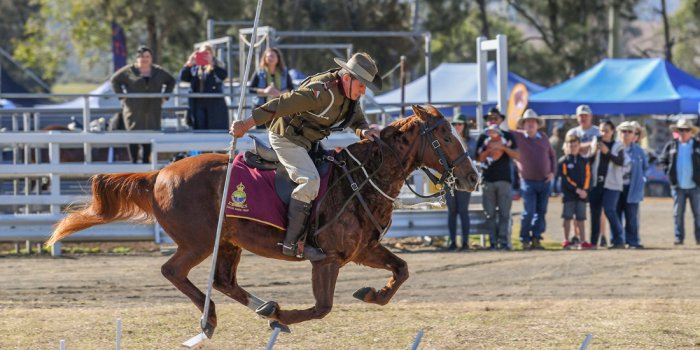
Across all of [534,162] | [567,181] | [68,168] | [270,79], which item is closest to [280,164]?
[270,79]

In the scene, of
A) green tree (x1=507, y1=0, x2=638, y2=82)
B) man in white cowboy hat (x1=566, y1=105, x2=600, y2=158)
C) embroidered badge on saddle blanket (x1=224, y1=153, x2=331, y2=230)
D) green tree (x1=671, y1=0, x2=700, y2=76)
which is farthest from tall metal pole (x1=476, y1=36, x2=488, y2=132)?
green tree (x1=671, y1=0, x2=700, y2=76)

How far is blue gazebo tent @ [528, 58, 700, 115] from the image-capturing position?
2850cm

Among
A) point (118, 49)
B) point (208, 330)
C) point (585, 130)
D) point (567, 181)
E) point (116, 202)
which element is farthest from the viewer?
point (118, 49)

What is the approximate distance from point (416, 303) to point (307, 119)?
12.7 ft

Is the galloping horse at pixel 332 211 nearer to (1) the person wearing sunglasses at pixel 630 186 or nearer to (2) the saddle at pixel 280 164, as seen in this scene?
(2) the saddle at pixel 280 164

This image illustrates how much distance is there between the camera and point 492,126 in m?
18.2

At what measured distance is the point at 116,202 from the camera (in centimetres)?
1051

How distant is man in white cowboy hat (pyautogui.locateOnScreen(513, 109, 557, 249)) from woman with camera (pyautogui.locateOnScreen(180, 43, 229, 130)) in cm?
450

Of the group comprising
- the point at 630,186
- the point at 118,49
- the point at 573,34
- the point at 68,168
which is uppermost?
the point at 573,34

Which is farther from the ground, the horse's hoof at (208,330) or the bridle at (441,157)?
the bridle at (441,157)

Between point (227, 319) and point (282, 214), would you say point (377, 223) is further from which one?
point (227, 319)

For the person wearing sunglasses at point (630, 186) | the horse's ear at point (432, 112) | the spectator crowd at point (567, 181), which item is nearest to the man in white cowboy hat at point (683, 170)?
the spectator crowd at point (567, 181)

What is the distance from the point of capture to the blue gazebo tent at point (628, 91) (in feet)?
93.5

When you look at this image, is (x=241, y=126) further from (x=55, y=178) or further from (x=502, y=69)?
(x=502, y=69)
